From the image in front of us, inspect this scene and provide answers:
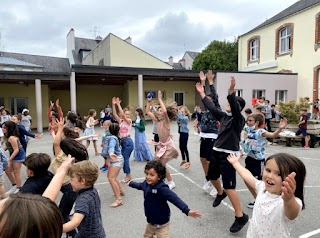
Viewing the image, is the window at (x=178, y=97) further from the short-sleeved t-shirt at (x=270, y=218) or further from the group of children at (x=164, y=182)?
the short-sleeved t-shirt at (x=270, y=218)

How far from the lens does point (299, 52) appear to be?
21391 millimetres

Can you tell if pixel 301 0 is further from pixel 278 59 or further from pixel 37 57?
pixel 37 57

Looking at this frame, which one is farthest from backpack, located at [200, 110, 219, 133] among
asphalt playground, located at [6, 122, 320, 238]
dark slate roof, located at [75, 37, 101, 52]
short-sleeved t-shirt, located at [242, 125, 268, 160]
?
dark slate roof, located at [75, 37, 101, 52]

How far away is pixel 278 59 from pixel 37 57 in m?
27.8

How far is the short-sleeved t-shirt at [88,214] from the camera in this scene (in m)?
2.28

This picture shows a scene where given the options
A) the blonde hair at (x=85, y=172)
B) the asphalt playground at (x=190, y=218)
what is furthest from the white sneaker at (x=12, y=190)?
the blonde hair at (x=85, y=172)

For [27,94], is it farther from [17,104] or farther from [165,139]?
[165,139]

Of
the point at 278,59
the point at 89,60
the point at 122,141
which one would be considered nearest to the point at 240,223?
the point at 122,141

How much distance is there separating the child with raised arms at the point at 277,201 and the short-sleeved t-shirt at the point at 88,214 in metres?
1.37

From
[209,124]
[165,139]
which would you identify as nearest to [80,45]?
[165,139]

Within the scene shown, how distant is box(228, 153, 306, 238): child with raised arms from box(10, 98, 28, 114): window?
20.7 meters

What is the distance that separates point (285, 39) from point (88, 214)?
25.2m

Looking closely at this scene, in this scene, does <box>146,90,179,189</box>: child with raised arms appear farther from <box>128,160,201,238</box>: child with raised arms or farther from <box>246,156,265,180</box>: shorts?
<box>128,160,201,238</box>: child with raised arms

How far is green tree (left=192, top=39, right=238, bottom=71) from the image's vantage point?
1522 inches
